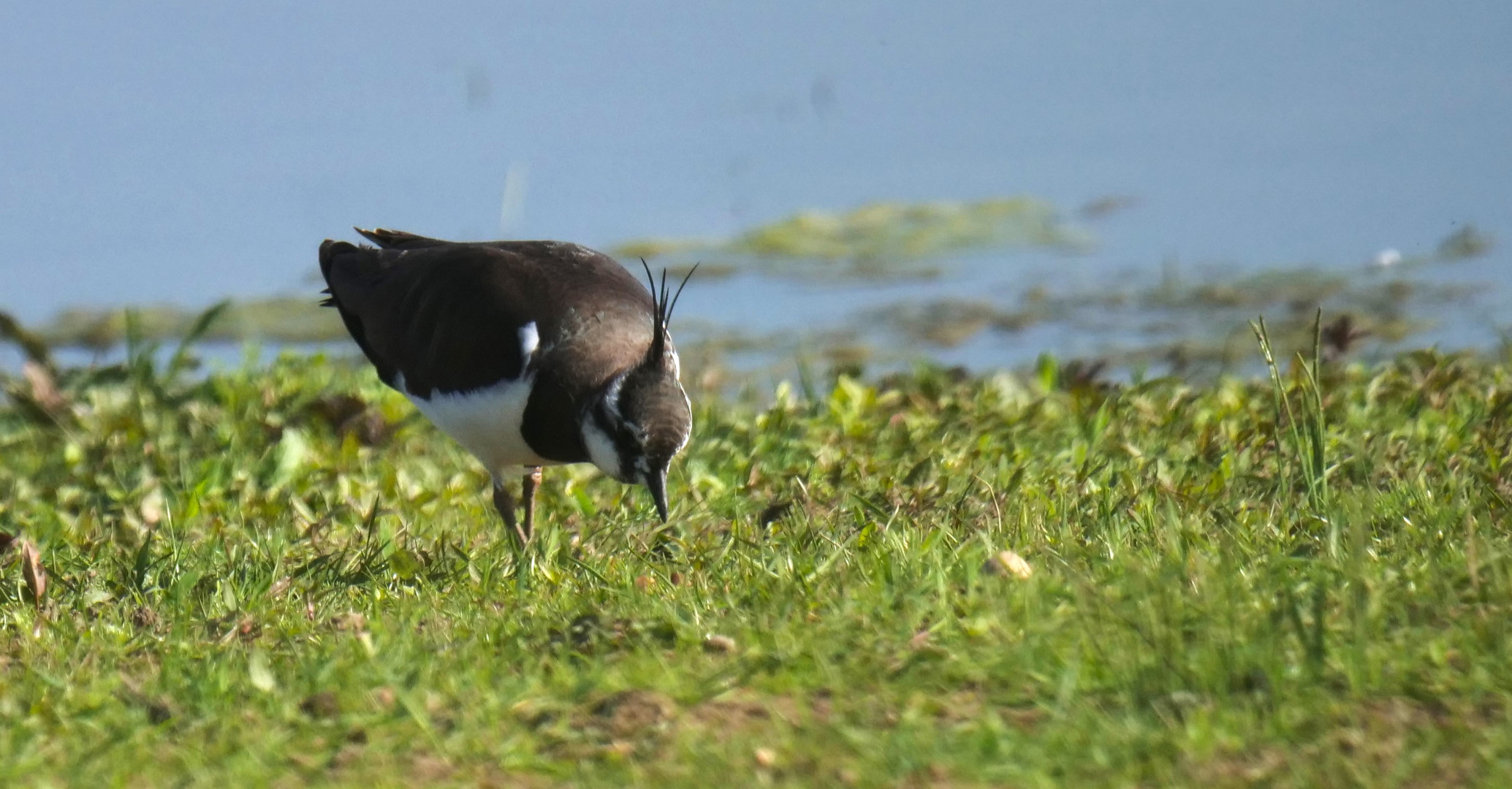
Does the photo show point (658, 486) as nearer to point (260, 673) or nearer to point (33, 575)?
point (260, 673)

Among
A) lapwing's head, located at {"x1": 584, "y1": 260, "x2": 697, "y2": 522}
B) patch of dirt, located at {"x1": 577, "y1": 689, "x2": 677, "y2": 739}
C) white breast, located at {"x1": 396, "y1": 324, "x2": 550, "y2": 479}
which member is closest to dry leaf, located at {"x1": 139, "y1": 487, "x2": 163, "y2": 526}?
white breast, located at {"x1": 396, "y1": 324, "x2": 550, "y2": 479}

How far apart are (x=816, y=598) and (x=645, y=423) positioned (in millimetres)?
1236

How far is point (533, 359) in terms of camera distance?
518cm

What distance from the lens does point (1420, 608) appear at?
11.1 feet

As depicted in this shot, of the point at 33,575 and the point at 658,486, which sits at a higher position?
the point at 658,486

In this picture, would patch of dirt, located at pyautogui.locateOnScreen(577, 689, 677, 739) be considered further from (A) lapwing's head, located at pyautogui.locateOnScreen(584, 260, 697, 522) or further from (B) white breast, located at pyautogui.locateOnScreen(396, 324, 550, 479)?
(B) white breast, located at pyautogui.locateOnScreen(396, 324, 550, 479)

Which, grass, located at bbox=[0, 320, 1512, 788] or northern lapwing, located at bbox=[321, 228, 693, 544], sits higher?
northern lapwing, located at bbox=[321, 228, 693, 544]

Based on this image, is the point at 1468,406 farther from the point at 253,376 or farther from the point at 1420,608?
the point at 253,376

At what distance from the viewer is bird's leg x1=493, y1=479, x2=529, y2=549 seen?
519cm

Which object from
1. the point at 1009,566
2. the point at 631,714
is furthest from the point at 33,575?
the point at 1009,566

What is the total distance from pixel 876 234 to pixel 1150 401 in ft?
13.5

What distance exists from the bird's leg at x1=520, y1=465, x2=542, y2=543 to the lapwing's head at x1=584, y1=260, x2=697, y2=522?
457 millimetres

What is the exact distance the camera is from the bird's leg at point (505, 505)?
5.19 metres

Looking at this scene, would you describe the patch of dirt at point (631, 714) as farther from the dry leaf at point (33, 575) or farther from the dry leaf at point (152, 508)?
the dry leaf at point (152, 508)
